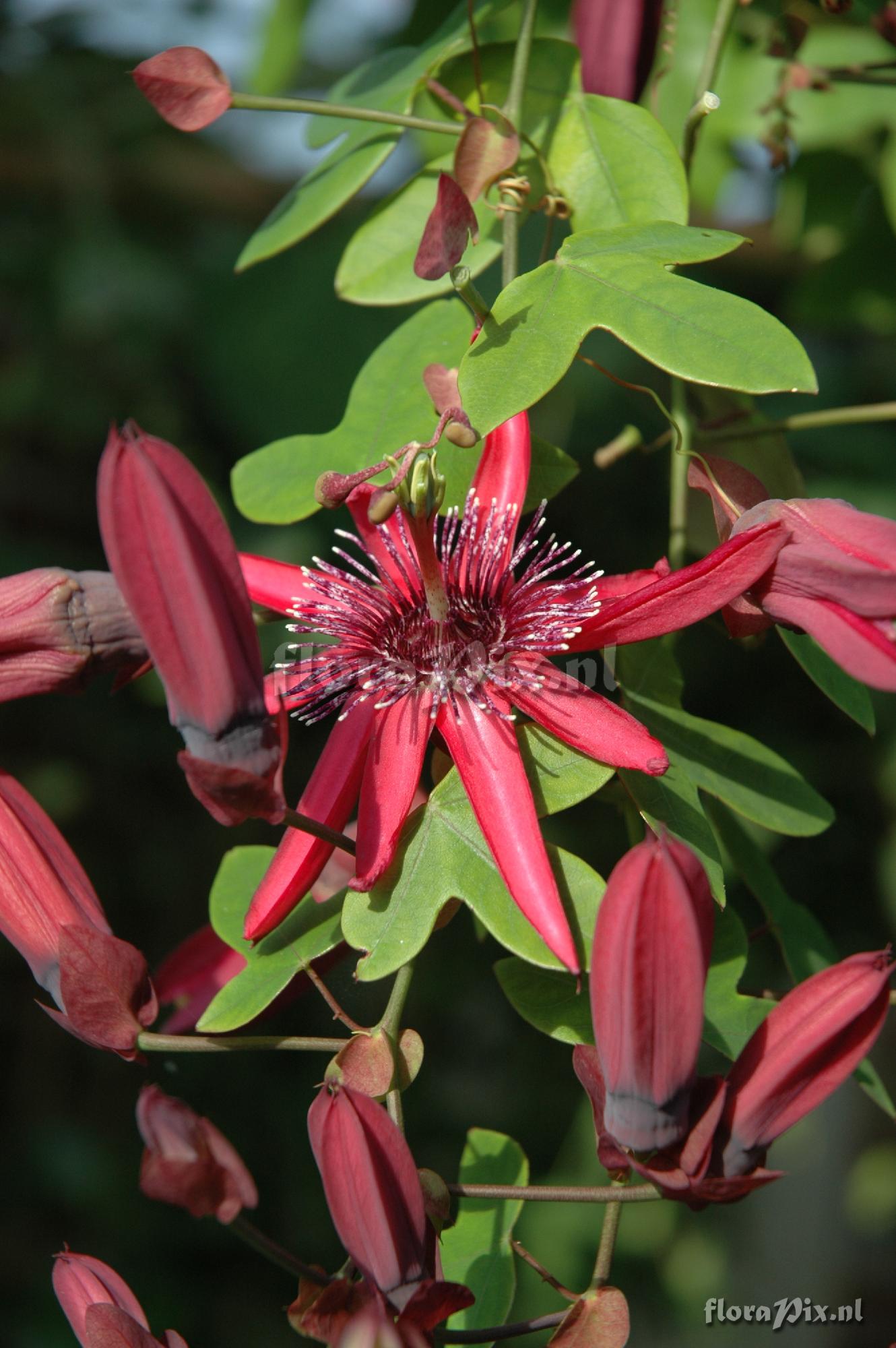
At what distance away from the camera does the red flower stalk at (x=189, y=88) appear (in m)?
0.75

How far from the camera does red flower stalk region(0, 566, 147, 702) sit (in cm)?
56

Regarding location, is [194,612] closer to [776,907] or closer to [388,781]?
[388,781]

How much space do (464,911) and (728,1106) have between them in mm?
657

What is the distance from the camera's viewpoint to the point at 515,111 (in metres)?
0.74

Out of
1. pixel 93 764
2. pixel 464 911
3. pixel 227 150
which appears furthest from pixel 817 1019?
pixel 227 150

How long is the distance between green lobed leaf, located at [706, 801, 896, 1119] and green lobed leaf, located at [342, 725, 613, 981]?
0.21m

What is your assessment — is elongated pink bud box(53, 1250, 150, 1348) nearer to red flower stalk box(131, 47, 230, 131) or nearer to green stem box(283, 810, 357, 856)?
green stem box(283, 810, 357, 856)

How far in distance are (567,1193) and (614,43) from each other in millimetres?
664

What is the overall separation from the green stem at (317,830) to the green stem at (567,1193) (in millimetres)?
162

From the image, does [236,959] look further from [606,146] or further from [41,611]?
[606,146]

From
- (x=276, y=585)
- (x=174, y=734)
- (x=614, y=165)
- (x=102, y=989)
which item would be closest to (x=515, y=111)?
(x=614, y=165)

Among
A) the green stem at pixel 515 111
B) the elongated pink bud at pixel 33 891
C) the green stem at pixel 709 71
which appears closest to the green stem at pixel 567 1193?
the elongated pink bud at pixel 33 891

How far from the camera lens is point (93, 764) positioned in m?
1.84

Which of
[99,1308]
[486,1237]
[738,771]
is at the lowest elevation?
[486,1237]
